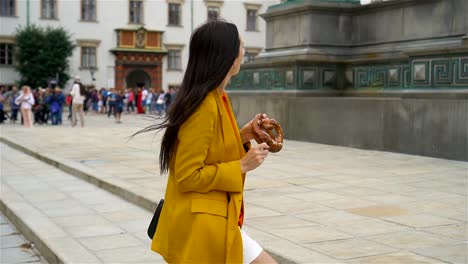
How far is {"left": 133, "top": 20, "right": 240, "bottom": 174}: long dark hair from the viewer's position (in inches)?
108

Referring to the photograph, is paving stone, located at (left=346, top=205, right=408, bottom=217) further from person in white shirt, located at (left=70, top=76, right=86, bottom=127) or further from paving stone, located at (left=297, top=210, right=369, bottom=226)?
person in white shirt, located at (left=70, top=76, right=86, bottom=127)

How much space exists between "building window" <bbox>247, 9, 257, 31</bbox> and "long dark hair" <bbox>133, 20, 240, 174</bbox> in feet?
178

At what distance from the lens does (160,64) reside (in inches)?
2105

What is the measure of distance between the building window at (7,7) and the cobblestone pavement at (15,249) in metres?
44.6

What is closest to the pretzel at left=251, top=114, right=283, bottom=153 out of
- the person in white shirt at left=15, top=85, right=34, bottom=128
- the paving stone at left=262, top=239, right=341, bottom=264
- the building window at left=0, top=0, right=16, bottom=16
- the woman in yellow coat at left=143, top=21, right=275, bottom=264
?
the woman in yellow coat at left=143, top=21, right=275, bottom=264

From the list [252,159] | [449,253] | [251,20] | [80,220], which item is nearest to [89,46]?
[251,20]

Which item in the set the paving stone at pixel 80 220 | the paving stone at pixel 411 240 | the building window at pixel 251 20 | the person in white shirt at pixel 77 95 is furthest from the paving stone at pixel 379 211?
the building window at pixel 251 20

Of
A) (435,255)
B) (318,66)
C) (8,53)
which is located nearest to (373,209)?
(435,255)

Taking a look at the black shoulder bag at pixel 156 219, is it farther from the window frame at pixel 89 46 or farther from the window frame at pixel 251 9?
the window frame at pixel 251 9

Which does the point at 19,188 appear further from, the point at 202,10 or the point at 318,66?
the point at 202,10

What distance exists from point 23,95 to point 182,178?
22.8m

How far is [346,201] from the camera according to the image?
6961mm

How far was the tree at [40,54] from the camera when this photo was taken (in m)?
47.3

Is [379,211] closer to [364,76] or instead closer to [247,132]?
[247,132]
